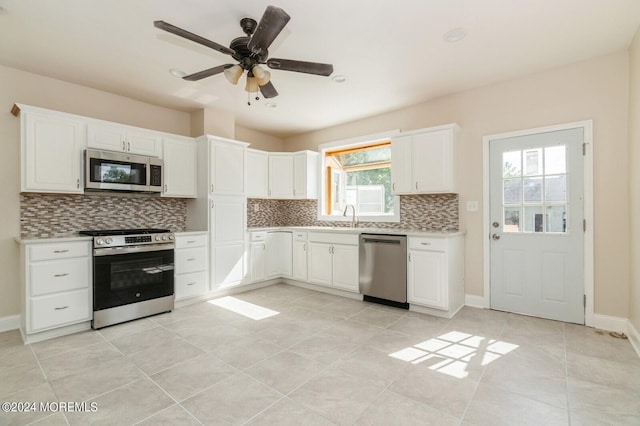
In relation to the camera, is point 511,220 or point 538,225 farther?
point 511,220

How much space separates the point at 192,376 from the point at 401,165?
3.24m

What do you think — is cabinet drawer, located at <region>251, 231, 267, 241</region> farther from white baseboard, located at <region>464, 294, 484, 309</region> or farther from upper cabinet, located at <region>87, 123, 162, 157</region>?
white baseboard, located at <region>464, 294, 484, 309</region>

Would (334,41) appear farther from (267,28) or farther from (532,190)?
(532,190)

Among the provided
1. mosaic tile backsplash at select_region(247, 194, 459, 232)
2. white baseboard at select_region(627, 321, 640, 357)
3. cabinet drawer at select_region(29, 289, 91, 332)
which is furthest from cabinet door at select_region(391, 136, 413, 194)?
cabinet drawer at select_region(29, 289, 91, 332)

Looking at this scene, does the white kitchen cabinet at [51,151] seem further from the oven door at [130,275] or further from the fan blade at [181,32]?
the fan blade at [181,32]

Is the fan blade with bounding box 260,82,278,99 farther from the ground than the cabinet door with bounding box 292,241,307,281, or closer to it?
farther from the ground

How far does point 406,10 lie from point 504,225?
257 centimetres

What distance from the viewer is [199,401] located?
1.88 meters

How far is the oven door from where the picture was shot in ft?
10.2

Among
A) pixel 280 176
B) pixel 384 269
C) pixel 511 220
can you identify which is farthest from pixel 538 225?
pixel 280 176

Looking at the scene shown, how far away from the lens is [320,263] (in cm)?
448

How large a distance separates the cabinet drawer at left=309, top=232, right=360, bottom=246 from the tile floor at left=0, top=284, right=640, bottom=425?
3.69 ft

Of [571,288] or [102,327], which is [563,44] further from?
[102,327]

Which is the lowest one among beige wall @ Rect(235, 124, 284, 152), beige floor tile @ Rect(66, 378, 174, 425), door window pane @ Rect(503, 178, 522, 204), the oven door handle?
beige floor tile @ Rect(66, 378, 174, 425)
